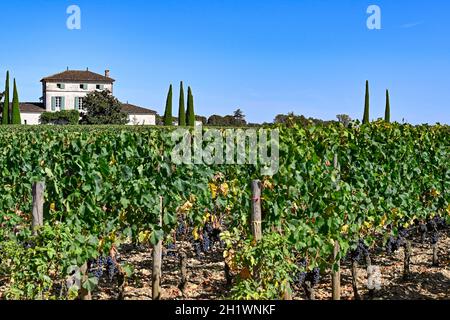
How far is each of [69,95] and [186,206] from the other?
187 ft

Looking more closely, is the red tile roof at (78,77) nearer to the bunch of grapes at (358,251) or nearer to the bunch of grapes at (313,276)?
the bunch of grapes at (358,251)

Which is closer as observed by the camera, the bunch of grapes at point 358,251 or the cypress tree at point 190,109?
the bunch of grapes at point 358,251

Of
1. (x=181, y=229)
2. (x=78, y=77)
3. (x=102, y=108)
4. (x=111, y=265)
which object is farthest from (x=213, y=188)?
(x=78, y=77)

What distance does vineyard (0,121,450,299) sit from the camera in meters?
5.11

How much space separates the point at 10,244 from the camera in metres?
→ 5.02

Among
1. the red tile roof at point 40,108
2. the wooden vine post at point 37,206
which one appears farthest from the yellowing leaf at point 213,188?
the red tile roof at point 40,108

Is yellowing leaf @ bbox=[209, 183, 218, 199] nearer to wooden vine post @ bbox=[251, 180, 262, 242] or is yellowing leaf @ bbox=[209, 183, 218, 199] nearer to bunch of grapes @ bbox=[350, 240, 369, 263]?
wooden vine post @ bbox=[251, 180, 262, 242]

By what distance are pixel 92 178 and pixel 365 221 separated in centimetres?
356

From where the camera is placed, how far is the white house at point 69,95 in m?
59.2

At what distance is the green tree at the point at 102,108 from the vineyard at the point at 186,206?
39805mm

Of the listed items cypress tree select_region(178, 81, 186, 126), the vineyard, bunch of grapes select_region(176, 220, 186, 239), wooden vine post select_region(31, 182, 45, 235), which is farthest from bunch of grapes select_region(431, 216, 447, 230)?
cypress tree select_region(178, 81, 186, 126)

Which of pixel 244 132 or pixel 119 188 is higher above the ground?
pixel 244 132
